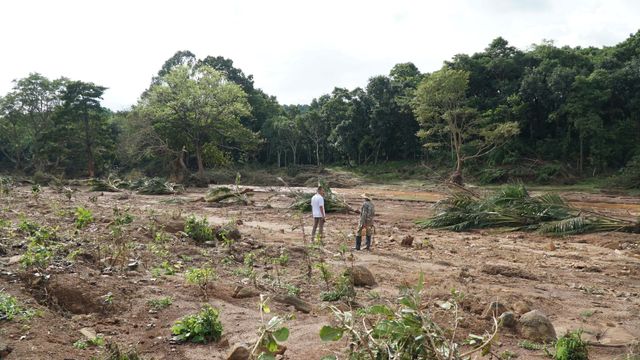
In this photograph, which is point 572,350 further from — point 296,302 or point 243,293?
point 243,293

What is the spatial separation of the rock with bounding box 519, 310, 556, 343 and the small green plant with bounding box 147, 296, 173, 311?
3829 mm

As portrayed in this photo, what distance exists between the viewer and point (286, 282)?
7070 mm

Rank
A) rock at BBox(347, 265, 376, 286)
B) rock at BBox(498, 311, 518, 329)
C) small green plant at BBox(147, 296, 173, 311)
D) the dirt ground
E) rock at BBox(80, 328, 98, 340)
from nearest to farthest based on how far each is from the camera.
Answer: rock at BBox(80, 328, 98, 340) < the dirt ground < rock at BBox(498, 311, 518, 329) < small green plant at BBox(147, 296, 173, 311) < rock at BBox(347, 265, 376, 286)

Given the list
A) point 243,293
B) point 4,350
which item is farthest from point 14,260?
point 243,293

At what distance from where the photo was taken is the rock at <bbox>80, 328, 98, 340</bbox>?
4.44 m

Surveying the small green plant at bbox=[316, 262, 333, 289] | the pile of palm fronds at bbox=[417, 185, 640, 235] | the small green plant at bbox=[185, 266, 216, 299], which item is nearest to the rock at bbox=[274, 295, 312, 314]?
the small green plant at bbox=[316, 262, 333, 289]

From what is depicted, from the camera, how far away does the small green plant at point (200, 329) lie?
4652 millimetres

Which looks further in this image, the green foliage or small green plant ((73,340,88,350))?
the green foliage

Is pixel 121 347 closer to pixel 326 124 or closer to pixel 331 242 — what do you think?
pixel 331 242

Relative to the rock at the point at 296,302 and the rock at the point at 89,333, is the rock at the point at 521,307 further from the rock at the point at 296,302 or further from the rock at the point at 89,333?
the rock at the point at 89,333

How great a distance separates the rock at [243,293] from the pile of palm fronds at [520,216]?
8.88m

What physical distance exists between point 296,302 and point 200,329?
1469 mm

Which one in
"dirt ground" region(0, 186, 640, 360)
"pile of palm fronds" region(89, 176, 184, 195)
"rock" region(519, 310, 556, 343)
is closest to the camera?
"dirt ground" region(0, 186, 640, 360)

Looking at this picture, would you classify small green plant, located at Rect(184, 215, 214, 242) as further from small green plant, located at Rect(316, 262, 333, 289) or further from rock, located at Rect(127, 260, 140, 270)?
small green plant, located at Rect(316, 262, 333, 289)
